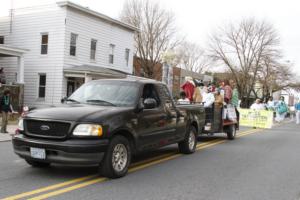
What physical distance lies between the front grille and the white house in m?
17.6

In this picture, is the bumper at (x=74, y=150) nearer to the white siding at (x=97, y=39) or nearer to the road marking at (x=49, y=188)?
the road marking at (x=49, y=188)

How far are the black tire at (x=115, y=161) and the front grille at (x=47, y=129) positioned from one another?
801 millimetres

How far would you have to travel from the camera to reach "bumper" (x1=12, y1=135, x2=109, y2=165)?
20.9ft

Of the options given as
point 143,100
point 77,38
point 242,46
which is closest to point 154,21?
point 77,38

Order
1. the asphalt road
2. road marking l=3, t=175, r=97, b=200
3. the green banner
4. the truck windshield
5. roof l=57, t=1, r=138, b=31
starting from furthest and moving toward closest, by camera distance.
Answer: roof l=57, t=1, r=138, b=31
the green banner
the truck windshield
the asphalt road
road marking l=3, t=175, r=97, b=200

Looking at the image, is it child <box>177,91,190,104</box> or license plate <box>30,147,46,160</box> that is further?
child <box>177,91,190,104</box>

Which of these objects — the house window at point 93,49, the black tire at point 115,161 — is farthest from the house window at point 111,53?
the black tire at point 115,161

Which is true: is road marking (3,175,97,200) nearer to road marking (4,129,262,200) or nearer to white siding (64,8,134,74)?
road marking (4,129,262,200)

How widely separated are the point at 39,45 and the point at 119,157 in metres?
21.1

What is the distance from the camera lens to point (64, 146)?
6.37 meters

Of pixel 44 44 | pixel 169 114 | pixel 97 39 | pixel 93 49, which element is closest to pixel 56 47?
pixel 44 44

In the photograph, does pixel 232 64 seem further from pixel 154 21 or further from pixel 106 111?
pixel 106 111

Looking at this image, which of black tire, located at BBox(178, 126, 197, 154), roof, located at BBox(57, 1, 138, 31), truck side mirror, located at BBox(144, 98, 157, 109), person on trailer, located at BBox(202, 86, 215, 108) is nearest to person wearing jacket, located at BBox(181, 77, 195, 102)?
person on trailer, located at BBox(202, 86, 215, 108)

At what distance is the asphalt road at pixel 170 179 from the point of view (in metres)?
6.08
